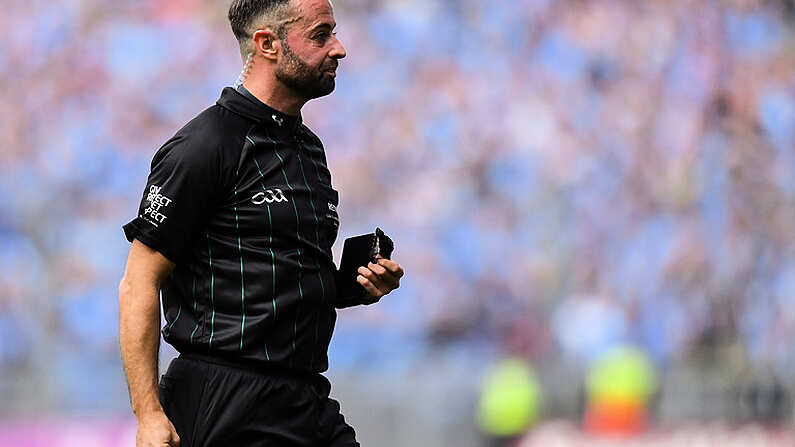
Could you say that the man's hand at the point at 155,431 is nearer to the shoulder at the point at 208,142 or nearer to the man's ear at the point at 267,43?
the shoulder at the point at 208,142

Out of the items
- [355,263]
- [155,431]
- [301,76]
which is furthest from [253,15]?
[155,431]

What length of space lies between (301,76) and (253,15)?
18 centimetres

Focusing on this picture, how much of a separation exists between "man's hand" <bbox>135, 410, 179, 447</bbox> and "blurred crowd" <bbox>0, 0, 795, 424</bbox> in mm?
4549

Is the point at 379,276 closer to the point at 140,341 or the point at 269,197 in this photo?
the point at 269,197

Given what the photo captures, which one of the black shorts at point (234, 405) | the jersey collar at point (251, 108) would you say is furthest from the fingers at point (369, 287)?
the jersey collar at point (251, 108)

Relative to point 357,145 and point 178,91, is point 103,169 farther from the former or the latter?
point 357,145

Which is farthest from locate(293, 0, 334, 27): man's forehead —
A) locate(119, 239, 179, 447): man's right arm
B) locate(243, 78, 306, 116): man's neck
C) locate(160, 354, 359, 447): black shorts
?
locate(160, 354, 359, 447): black shorts

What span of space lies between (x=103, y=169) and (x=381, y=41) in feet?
6.10

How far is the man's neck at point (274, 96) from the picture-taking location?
2828 millimetres

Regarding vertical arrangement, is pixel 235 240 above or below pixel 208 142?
below

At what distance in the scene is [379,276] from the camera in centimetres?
285

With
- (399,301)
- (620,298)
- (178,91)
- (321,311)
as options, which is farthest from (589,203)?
(321,311)

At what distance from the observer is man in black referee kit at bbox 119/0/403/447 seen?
258cm

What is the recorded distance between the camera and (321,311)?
278 cm
